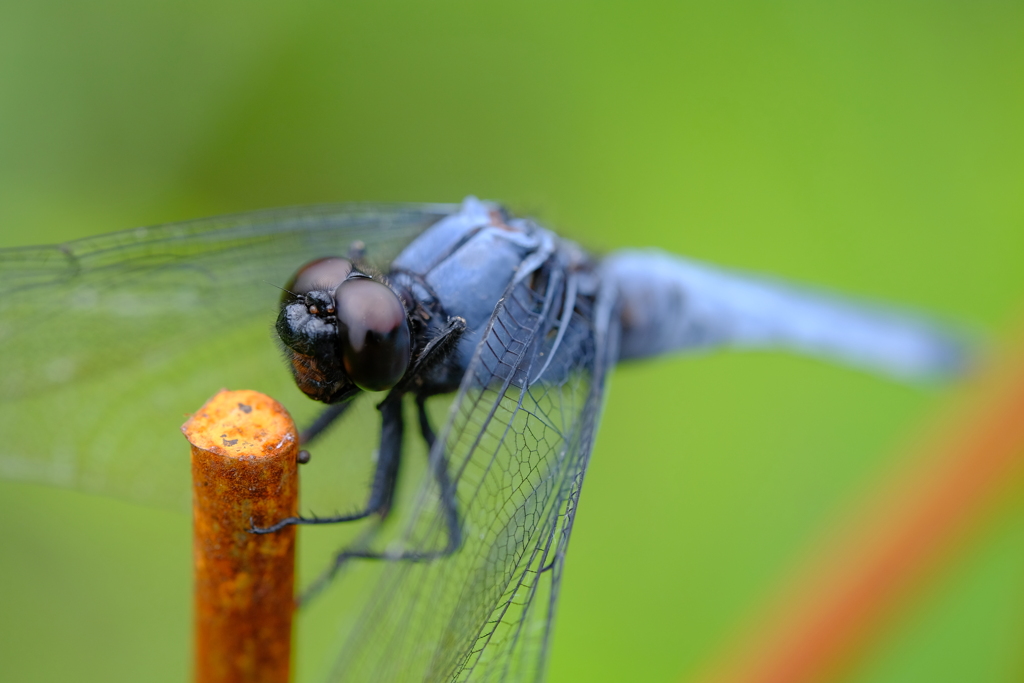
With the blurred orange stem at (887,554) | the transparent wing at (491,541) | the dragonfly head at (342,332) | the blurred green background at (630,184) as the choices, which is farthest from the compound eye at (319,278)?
the blurred orange stem at (887,554)

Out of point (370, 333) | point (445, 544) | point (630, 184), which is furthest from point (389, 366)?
point (630, 184)

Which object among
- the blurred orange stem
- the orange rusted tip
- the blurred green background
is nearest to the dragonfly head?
the orange rusted tip

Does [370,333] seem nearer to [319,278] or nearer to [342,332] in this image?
[342,332]

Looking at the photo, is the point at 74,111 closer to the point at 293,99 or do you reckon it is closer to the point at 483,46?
the point at 293,99

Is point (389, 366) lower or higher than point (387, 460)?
higher

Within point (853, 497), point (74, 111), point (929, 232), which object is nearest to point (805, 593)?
point (853, 497)

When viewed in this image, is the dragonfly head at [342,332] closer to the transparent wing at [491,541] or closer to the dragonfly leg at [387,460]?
the transparent wing at [491,541]
